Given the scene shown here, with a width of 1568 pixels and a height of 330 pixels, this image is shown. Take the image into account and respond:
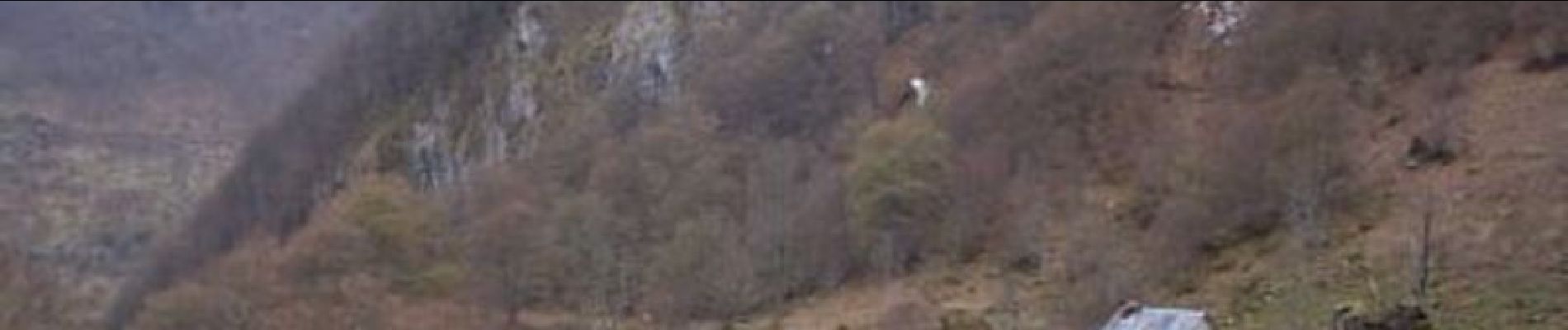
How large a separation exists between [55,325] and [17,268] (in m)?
1.92

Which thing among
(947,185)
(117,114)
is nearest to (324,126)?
(117,114)

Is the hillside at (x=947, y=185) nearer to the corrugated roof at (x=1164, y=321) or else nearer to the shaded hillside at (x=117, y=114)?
the shaded hillside at (x=117, y=114)

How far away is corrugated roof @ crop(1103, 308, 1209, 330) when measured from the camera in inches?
2035

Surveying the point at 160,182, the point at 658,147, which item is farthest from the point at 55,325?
the point at 160,182

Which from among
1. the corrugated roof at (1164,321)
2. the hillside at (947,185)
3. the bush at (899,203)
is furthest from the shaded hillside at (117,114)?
the corrugated roof at (1164,321)

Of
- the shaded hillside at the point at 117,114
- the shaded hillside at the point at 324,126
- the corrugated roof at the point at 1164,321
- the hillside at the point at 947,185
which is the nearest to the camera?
the corrugated roof at the point at 1164,321

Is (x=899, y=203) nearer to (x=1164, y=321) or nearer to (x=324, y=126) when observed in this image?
(x=1164, y=321)

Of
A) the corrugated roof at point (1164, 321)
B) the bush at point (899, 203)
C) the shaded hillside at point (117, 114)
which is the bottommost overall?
the corrugated roof at point (1164, 321)

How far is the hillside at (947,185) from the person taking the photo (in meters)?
63.0

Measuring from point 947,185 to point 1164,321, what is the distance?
92.8 feet

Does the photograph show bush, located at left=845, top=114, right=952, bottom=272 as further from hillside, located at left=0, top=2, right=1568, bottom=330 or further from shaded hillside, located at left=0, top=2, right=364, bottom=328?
shaded hillside, located at left=0, top=2, right=364, bottom=328

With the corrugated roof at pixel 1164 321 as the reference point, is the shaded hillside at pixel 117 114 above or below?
above

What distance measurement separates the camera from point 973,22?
104m

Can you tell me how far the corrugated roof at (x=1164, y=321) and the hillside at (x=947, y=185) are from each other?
15.8ft
